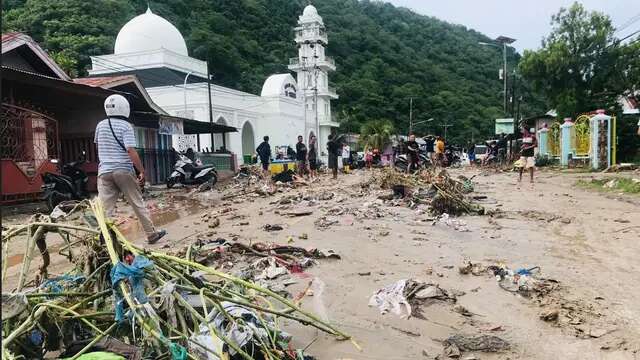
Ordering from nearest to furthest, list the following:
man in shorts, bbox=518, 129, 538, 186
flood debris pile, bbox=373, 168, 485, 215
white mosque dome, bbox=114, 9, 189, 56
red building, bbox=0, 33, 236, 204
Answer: flood debris pile, bbox=373, 168, 485, 215
red building, bbox=0, 33, 236, 204
man in shorts, bbox=518, 129, 538, 186
white mosque dome, bbox=114, 9, 189, 56

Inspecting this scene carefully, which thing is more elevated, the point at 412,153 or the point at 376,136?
the point at 376,136

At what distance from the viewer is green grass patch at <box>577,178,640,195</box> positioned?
10977 mm

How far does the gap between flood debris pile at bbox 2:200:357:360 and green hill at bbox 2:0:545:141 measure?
137ft

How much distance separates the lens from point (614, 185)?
12.1 m

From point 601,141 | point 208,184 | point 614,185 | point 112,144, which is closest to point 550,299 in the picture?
point 112,144

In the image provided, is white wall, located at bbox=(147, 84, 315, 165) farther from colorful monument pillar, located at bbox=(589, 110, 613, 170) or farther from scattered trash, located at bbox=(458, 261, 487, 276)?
scattered trash, located at bbox=(458, 261, 487, 276)

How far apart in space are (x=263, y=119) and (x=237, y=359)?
38.3 m

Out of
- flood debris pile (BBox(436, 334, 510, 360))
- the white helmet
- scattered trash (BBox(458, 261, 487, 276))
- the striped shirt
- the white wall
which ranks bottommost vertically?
flood debris pile (BBox(436, 334, 510, 360))

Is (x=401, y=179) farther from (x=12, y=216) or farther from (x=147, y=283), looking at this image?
(x=147, y=283)

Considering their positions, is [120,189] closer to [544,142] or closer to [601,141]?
[601,141]

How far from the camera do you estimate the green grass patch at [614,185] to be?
10977 millimetres

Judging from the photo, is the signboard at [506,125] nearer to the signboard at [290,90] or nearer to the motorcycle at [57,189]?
the signboard at [290,90]

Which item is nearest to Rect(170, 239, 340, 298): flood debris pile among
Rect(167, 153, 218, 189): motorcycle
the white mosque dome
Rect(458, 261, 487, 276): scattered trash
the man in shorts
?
Rect(458, 261, 487, 276): scattered trash

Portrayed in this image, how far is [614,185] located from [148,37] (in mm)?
33184
